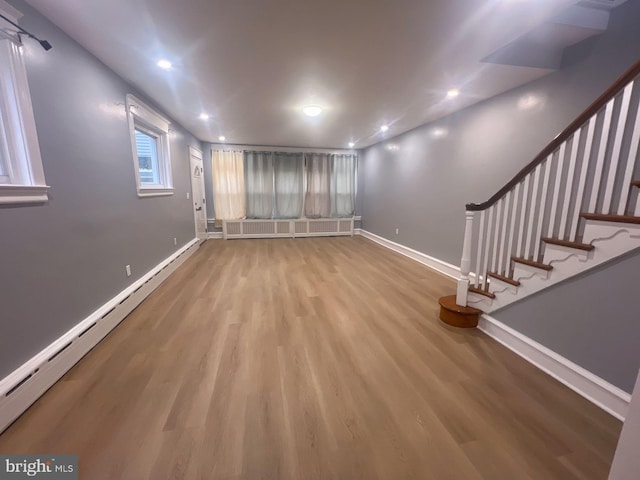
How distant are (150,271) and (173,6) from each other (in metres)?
2.73

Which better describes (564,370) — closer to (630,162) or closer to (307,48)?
(630,162)

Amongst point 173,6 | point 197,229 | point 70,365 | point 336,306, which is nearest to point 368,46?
point 173,6

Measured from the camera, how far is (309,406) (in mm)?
1523

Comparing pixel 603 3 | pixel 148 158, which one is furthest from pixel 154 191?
pixel 603 3

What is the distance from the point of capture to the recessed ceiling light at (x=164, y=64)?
227 centimetres

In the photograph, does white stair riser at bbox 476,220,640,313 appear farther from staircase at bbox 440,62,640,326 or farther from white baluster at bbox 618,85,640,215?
white baluster at bbox 618,85,640,215

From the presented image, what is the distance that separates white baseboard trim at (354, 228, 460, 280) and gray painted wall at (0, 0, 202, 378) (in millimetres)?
4121

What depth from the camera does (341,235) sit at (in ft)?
23.4

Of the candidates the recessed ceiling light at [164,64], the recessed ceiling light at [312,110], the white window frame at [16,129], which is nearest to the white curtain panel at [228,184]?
the recessed ceiling light at [312,110]

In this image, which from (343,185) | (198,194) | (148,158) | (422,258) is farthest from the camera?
(343,185)

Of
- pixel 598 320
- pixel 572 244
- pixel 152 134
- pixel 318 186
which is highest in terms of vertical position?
pixel 152 134

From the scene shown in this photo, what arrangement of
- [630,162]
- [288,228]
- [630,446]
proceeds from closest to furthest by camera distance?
1. [630,446]
2. [630,162]
3. [288,228]

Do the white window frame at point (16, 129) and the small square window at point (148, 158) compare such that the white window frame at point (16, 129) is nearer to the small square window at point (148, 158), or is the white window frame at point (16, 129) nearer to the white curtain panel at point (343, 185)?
the small square window at point (148, 158)

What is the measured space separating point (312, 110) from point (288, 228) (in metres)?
3.72
